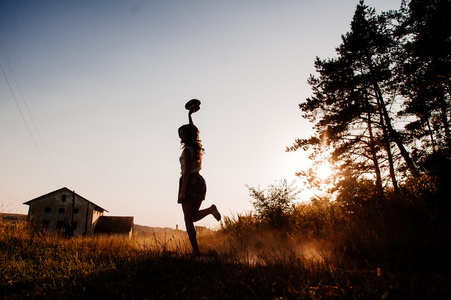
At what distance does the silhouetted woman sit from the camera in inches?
160

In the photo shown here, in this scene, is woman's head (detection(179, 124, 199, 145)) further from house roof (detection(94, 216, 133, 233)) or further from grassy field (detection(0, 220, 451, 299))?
house roof (detection(94, 216, 133, 233))

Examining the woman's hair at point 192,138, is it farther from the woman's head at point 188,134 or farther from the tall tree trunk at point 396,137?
the tall tree trunk at point 396,137

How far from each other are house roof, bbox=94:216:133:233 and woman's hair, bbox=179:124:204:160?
44.4 m

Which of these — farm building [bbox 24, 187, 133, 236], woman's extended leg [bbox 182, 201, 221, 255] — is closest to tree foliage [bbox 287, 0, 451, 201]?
woman's extended leg [bbox 182, 201, 221, 255]

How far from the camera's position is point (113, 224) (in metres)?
43.8

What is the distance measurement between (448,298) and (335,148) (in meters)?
10.3

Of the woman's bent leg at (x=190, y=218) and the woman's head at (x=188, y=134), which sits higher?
the woman's head at (x=188, y=134)

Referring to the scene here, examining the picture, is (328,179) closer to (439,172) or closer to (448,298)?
(439,172)

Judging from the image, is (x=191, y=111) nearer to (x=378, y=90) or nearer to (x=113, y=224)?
(x=378, y=90)

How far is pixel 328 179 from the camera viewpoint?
9.84 meters

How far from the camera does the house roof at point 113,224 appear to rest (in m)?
42.6

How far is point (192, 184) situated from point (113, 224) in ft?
154

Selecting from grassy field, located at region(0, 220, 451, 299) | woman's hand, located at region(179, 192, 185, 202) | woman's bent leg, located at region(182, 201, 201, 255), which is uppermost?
woman's hand, located at region(179, 192, 185, 202)

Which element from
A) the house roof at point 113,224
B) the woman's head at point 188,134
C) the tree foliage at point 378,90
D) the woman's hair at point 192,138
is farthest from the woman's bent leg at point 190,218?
the house roof at point 113,224
